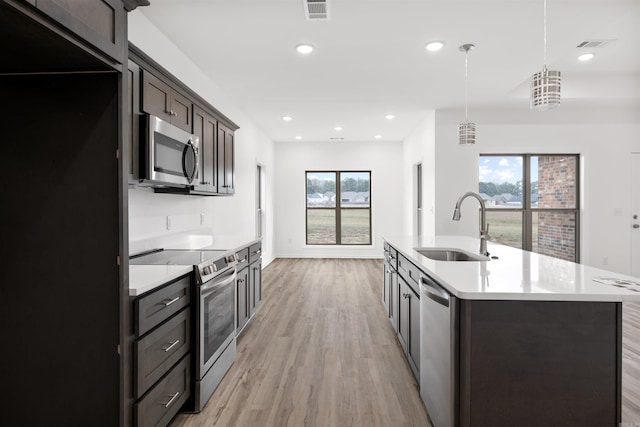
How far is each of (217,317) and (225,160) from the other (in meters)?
1.90

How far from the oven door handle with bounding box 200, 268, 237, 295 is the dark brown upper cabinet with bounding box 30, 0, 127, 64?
132 cm

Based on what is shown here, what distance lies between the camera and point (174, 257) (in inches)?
102

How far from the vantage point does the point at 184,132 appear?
9.04 ft

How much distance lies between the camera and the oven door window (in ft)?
7.63

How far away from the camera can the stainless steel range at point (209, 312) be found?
2227mm

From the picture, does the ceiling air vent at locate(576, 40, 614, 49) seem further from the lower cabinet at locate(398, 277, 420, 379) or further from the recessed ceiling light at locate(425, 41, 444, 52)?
the lower cabinet at locate(398, 277, 420, 379)

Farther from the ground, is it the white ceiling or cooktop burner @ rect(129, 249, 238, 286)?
the white ceiling

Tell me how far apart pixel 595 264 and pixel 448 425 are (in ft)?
17.4

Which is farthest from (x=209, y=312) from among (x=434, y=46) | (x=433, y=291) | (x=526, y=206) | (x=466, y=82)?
(x=526, y=206)

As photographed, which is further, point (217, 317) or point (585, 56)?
point (585, 56)

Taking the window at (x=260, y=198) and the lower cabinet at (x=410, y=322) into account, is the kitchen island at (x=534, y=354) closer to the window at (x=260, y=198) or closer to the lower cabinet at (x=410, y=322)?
the lower cabinet at (x=410, y=322)

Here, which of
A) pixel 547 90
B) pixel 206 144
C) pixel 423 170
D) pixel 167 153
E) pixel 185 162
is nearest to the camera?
pixel 547 90

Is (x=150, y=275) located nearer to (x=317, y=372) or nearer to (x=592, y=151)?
(x=317, y=372)

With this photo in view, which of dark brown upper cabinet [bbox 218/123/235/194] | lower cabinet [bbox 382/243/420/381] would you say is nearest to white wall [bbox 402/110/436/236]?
lower cabinet [bbox 382/243/420/381]
